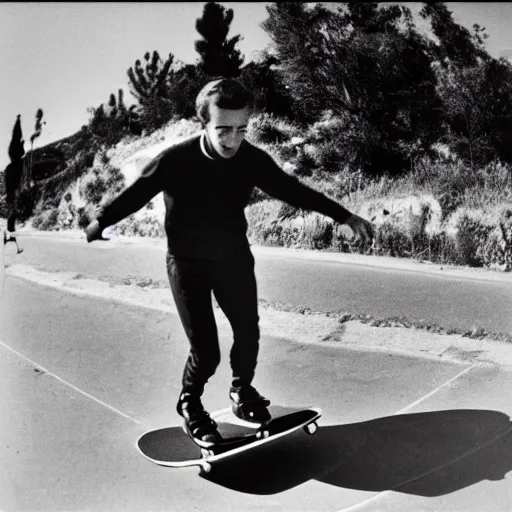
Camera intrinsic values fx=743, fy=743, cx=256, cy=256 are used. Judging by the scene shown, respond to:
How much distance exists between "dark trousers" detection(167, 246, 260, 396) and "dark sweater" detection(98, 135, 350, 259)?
0.05 metres

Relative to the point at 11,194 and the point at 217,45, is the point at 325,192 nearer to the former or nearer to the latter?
the point at 217,45

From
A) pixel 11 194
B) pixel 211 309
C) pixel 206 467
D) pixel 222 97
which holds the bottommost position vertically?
pixel 206 467

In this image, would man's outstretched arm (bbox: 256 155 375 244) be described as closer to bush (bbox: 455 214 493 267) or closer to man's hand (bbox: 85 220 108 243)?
bush (bbox: 455 214 493 267)

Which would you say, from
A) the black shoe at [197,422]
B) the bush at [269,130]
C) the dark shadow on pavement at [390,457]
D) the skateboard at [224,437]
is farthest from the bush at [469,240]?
the black shoe at [197,422]

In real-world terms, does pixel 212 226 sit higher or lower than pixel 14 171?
lower

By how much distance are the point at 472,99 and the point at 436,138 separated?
0.22m

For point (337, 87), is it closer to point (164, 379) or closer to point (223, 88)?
point (223, 88)

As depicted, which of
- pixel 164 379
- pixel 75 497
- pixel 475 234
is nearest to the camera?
pixel 75 497

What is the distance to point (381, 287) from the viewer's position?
2.95 metres

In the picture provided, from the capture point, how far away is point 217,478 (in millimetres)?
2633

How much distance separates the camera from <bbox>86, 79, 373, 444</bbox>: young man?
259 centimetres

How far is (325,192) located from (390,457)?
1037 mm

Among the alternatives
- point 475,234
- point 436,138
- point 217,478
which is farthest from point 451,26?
point 217,478

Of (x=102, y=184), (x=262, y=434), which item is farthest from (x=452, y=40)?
(x=262, y=434)
